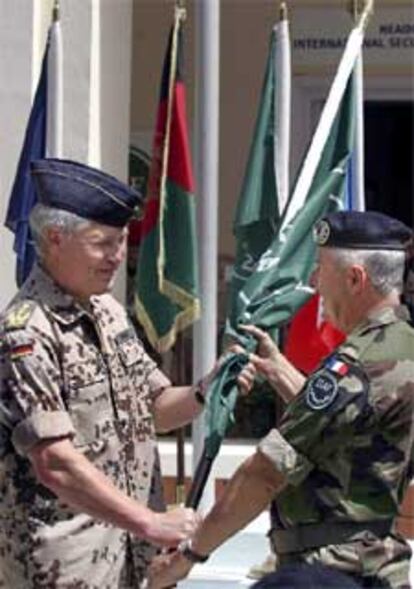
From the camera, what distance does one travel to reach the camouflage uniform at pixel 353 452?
2.79m

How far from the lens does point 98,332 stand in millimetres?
3119

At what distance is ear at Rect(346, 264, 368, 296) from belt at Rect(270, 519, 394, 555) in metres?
0.50

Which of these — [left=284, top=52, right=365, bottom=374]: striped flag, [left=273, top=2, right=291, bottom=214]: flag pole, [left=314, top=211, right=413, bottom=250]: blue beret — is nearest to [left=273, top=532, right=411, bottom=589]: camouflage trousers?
[left=314, top=211, right=413, bottom=250]: blue beret

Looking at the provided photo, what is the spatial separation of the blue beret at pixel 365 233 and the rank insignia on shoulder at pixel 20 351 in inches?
28.0

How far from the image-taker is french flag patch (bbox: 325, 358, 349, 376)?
111 inches

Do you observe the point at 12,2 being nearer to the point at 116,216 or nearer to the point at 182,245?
the point at 182,245

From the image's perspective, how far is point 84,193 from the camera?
122 inches

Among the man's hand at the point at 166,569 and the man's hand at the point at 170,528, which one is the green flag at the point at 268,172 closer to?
the man's hand at the point at 166,569

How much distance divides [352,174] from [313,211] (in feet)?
2.26

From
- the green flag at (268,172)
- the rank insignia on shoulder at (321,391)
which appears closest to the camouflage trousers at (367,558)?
the rank insignia on shoulder at (321,391)

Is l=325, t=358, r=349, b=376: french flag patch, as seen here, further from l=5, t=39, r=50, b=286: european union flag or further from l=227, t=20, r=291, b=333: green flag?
l=5, t=39, r=50, b=286: european union flag

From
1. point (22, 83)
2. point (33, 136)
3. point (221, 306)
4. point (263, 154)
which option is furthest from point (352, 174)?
point (221, 306)

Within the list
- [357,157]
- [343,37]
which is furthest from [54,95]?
[343,37]

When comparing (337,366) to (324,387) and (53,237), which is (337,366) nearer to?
(324,387)
